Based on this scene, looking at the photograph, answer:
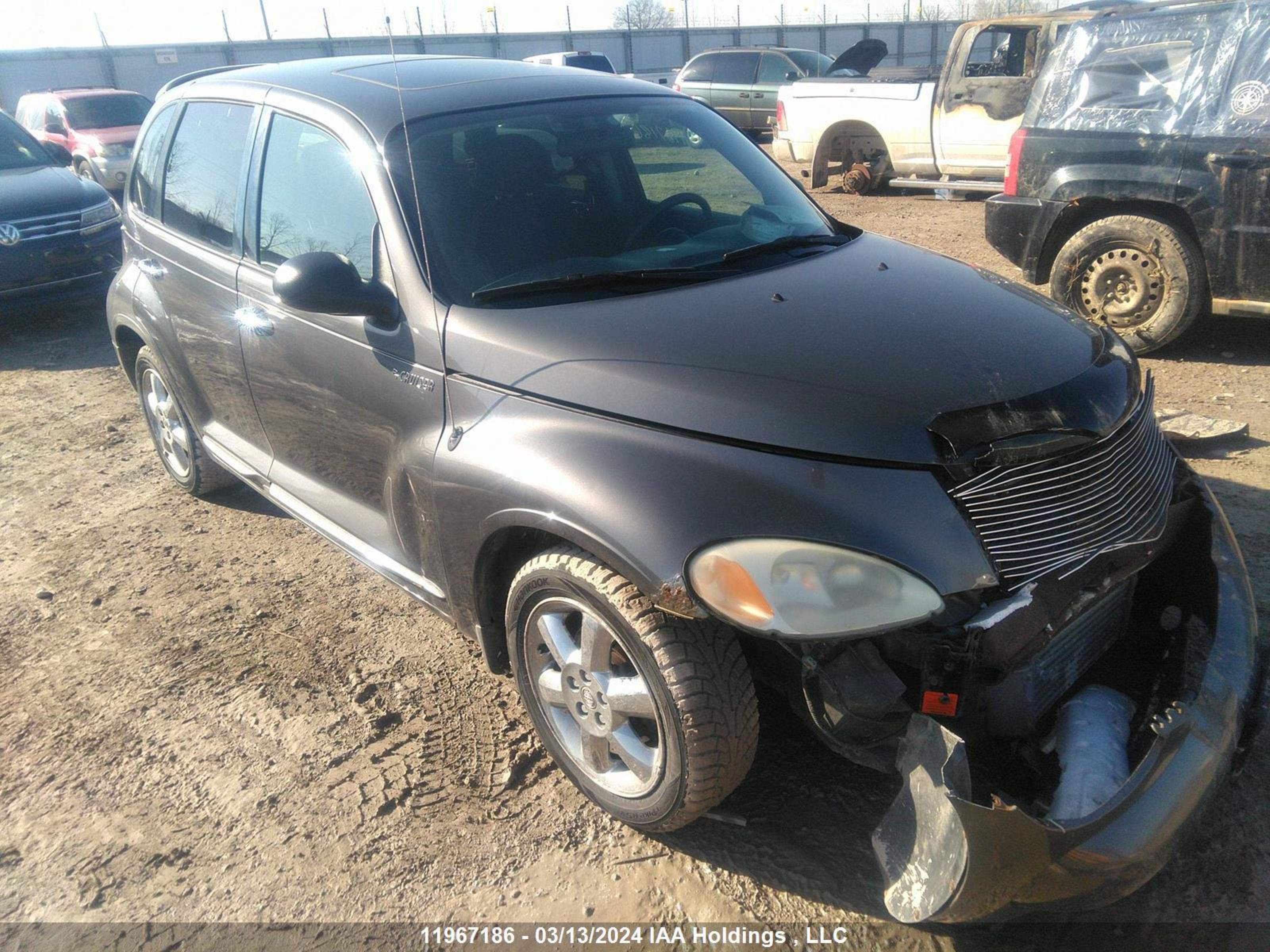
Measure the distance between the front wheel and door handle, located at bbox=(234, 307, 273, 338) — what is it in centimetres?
144

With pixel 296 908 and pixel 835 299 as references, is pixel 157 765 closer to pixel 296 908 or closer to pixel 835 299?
pixel 296 908

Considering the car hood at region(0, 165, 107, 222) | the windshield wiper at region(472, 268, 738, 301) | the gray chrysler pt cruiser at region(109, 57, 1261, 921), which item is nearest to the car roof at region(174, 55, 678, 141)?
the gray chrysler pt cruiser at region(109, 57, 1261, 921)

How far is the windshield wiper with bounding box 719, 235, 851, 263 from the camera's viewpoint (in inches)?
114

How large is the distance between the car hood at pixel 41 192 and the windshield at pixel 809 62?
39.5 feet

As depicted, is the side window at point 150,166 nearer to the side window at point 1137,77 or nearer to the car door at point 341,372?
the car door at point 341,372

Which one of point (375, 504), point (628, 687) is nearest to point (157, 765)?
point (375, 504)

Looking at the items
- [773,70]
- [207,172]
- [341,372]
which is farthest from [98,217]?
[773,70]

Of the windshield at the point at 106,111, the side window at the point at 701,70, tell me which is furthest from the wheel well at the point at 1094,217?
the windshield at the point at 106,111

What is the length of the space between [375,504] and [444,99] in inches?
52.3

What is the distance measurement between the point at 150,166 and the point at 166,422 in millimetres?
1207

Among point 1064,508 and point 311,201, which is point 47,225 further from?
point 1064,508

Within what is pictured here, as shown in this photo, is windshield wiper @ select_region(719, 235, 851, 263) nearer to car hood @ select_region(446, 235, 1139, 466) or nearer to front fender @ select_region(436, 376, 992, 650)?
car hood @ select_region(446, 235, 1139, 466)

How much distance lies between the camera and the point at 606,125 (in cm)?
324

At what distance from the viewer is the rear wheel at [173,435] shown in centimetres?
433
